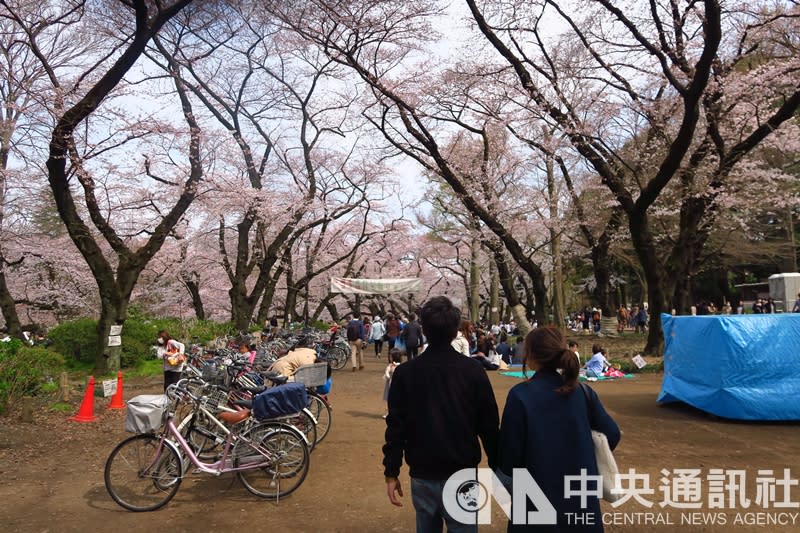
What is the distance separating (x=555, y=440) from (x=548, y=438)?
0.10ft

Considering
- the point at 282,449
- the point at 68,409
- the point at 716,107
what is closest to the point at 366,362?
the point at 68,409

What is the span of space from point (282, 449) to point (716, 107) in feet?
42.8

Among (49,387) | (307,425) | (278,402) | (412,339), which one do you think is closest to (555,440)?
(278,402)

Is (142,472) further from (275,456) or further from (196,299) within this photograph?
(196,299)

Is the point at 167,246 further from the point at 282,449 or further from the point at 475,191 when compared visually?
the point at 282,449

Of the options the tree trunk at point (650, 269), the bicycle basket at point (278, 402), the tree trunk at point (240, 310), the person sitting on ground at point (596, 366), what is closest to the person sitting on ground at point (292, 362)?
the bicycle basket at point (278, 402)

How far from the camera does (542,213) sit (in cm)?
2384

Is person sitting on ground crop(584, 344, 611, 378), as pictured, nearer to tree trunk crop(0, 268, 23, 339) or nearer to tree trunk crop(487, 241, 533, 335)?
tree trunk crop(487, 241, 533, 335)

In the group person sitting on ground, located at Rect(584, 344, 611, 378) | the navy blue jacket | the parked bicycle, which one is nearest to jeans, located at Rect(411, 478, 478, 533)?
the navy blue jacket

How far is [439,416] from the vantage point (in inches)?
96.5

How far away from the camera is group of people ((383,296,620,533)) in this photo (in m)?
2.25

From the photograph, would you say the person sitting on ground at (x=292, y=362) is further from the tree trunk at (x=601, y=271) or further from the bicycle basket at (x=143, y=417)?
the tree trunk at (x=601, y=271)

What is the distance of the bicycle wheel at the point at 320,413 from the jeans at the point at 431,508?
4.42m

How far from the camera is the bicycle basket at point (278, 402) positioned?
4.79 metres
